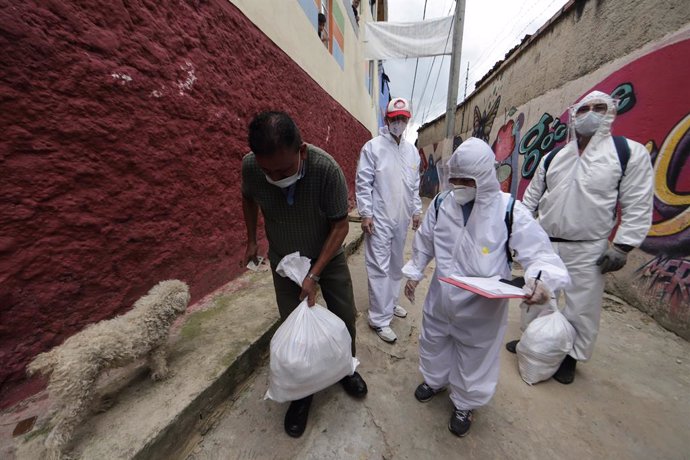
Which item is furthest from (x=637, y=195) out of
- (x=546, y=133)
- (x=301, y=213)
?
(x=546, y=133)

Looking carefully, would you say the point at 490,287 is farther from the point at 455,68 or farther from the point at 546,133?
the point at 455,68

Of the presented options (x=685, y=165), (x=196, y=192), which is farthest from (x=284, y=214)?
(x=685, y=165)

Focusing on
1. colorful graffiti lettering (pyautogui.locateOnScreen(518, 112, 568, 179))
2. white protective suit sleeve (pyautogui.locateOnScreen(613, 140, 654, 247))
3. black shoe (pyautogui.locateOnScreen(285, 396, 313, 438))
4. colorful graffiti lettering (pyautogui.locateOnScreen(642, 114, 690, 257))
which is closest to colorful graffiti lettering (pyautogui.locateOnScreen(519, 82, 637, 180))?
colorful graffiti lettering (pyautogui.locateOnScreen(518, 112, 568, 179))

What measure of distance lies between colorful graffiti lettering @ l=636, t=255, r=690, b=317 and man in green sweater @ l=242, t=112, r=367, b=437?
3193mm

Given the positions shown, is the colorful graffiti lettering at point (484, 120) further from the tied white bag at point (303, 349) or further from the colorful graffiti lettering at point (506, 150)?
the tied white bag at point (303, 349)

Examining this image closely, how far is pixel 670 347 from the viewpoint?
247 cm

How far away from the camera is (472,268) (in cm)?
144

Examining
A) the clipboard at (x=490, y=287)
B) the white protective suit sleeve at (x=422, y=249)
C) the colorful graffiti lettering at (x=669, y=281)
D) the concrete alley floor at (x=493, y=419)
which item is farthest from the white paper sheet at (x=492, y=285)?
the colorful graffiti lettering at (x=669, y=281)

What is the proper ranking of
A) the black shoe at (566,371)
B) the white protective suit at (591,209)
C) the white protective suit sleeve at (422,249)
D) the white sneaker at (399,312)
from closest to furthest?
the white protective suit sleeve at (422,249) < the white protective suit at (591,209) < the black shoe at (566,371) < the white sneaker at (399,312)

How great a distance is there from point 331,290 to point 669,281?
11.1ft

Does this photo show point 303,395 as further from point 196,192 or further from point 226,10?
point 226,10

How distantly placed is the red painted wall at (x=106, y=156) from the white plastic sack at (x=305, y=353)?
1.25 m

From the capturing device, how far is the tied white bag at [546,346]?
2000 millimetres

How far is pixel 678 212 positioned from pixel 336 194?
344cm
